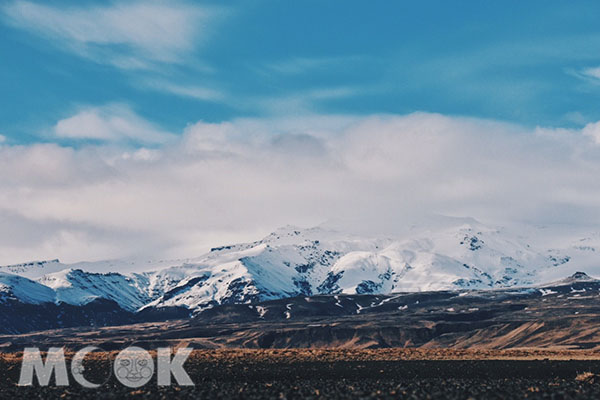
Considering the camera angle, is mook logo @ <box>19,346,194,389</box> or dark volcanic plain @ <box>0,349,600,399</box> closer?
dark volcanic plain @ <box>0,349,600,399</box>

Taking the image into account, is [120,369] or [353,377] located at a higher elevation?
[120,369]

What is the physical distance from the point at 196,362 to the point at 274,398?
38077 millimetres

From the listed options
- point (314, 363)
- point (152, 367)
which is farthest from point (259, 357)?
point (152, 367)

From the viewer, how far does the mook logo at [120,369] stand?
67394 mm

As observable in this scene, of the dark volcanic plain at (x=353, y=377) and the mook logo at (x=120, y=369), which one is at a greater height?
the mook logo at (x=120, y=369)

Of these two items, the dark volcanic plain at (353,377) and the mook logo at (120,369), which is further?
the mook logo at (120,369)

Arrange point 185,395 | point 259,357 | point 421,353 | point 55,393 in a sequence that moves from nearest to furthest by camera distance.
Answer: point 185,395 → point 55,393 → point 259,357 → point 421,353

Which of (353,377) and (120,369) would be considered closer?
(353,377)

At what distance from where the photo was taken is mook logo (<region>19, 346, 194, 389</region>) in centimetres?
6739

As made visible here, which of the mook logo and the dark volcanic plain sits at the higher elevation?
the mook logo

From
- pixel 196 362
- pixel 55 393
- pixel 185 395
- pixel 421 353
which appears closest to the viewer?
pixel 185 395

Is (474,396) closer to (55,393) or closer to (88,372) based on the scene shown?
(55,393)

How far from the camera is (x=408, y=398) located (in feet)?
151

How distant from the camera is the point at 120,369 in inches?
2936
